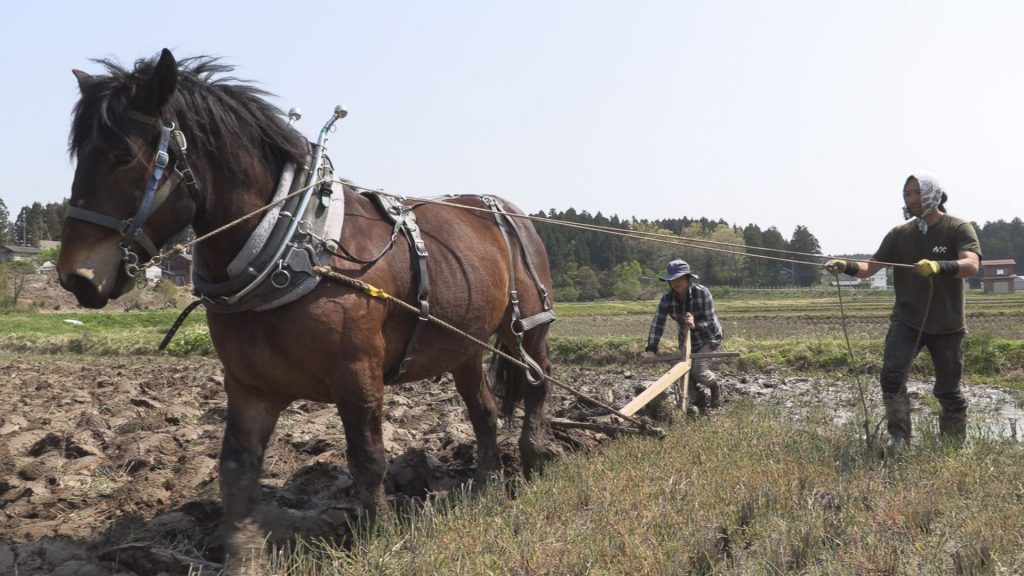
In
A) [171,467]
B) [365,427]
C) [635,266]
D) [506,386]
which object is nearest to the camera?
[365,427]

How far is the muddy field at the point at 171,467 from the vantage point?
3650 millimetres

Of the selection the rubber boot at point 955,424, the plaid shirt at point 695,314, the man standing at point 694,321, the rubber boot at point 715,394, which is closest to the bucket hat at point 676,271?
the man standing at point 694,321

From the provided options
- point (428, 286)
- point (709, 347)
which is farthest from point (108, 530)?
point (709, 347)

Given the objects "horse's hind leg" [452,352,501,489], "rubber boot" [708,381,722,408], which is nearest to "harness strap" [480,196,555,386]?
"horse's hind leg" [452,352,501,489]

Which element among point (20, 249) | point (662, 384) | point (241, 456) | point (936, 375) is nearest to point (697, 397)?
point (662, 384)

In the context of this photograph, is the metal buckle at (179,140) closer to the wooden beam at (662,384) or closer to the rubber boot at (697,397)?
the wooden beam at (662,384)

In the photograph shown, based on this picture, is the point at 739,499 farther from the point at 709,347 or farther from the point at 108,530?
the point at 709,347

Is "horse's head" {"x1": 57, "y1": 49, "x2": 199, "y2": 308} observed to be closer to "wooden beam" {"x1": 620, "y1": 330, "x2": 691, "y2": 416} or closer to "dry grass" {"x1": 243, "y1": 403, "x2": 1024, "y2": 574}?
"dry grass" {"x1": 243, "y1": 403, "x2": 1024, "y2": 574}

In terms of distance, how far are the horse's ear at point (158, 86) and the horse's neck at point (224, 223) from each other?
0.40 m

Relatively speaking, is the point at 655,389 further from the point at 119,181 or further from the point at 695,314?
the point at 119,181

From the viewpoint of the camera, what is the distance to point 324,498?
448 centimetres

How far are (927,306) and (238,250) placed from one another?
4324 mm

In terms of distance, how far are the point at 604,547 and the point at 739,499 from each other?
3.26ft

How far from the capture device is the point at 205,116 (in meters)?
3.20
